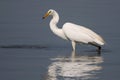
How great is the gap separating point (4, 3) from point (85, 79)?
19.8 m

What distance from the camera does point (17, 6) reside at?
3428 cm

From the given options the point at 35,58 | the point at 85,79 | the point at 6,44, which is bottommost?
the point at 85,79

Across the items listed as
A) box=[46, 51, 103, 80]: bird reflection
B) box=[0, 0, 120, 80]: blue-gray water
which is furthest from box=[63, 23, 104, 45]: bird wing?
box=[46, 51, 103, 80]: bird reflection

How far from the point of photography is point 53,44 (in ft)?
77.5

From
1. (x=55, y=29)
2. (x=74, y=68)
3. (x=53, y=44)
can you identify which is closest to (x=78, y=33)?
(x=55, y=29)

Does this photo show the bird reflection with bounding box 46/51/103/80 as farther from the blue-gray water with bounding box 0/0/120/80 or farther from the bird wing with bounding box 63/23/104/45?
the bird wing with bounding box 63/23/104/45

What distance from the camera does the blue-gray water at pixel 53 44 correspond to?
17531mm

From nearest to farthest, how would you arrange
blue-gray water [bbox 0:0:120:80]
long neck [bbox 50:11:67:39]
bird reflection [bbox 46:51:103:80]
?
1. bird reflection [bbox 46:51:103:80]
2. blue-gray water [bbox 0:0:120:80]
3. long neck [bbox 50:11:67:39]

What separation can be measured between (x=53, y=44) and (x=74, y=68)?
18.2ft

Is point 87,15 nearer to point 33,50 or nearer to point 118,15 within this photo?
point 118,15

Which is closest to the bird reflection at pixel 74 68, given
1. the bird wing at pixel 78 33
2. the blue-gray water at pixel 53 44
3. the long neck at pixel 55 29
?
the blue-gray water at pixel 53 44

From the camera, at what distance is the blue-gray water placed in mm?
17531

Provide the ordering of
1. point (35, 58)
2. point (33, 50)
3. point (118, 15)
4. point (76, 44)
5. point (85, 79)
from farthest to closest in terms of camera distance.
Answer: point (118, 15) → point (76, 44) → point (33, 50) → point (35, 58) → point (85, 79)

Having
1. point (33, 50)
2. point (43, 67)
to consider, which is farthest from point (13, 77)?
point (33, 50)
